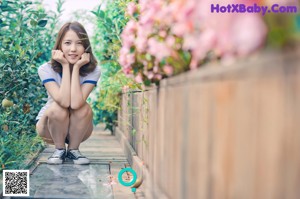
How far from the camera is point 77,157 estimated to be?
625 cm

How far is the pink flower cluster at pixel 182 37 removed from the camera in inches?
71.7

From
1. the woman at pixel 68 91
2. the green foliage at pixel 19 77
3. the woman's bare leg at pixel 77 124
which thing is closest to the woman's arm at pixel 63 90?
the woman at pixel 68 91

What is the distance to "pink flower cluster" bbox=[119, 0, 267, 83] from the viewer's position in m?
1.82

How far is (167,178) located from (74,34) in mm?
3100

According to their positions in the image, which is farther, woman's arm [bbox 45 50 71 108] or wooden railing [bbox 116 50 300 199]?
woman's arm [bbox 45 50 71 108]

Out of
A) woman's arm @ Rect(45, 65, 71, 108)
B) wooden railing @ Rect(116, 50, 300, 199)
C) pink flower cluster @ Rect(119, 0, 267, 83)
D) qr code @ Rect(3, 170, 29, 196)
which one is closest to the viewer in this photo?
wooden railing @ Rect(116, 50, 300, 199)

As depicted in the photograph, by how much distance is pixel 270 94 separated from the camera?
164 centimetres

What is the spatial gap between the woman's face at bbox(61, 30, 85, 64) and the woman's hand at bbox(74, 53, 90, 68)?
7cm

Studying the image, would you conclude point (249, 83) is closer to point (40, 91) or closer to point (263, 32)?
point (263, 32)

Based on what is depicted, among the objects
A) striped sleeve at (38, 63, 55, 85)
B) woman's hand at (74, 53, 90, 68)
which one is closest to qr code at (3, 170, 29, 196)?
striped sleeve at (38, 63, 55, 85)

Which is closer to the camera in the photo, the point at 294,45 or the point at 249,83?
the point at 294,45

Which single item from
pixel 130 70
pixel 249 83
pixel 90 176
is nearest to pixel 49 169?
pixel 90 176

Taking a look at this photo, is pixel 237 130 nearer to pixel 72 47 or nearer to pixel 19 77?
pixel 72 47

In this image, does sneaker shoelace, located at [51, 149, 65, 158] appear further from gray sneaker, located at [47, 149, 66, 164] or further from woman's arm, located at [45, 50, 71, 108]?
woman's arm, located at [45, 50, 71, 108]
